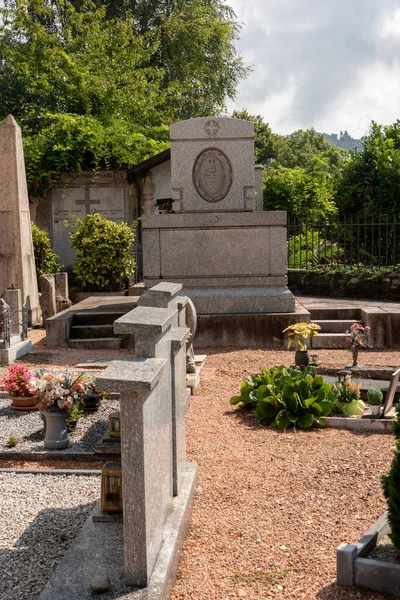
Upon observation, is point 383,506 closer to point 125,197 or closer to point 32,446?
point 32,446

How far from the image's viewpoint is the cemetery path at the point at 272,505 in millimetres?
4070

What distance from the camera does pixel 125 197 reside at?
65.6ft

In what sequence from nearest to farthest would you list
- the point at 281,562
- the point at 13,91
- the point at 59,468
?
the point at 281,562 < the point at 59,468 < the point at 13,91

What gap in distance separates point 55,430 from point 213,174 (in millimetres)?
6430

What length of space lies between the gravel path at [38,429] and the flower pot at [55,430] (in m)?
0.08

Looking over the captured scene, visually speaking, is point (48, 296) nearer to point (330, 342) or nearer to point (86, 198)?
point (330, 342)

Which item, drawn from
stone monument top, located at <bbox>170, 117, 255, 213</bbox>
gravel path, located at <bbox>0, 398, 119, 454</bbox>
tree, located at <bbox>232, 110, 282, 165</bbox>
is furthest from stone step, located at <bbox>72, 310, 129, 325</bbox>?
tree, located at <bbox>232, 110, 282, 165</bbox>

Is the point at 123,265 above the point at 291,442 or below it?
above

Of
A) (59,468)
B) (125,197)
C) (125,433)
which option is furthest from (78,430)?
(125,197)

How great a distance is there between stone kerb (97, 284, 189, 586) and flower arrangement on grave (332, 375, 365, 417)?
10.6ft

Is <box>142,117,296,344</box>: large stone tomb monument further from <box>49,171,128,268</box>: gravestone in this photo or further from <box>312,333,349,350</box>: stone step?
<box>49,171,128,268</box>: gravestone

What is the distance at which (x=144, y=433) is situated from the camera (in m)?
3.58

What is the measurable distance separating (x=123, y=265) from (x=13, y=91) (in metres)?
11.5

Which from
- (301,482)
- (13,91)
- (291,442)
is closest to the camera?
(301,482)
